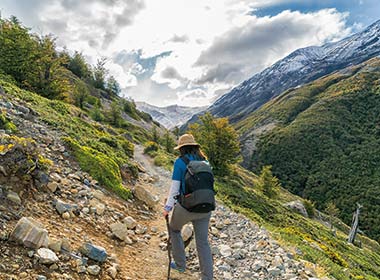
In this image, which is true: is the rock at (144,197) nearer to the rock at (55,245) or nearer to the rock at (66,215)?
the rock at (66,215)

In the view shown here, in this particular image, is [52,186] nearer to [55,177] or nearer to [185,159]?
[55,177]

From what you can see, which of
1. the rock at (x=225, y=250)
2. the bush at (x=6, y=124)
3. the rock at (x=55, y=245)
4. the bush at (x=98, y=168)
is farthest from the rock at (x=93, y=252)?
the bush at (x=6, y=124)

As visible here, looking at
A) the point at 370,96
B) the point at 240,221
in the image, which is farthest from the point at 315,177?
the point at 240,221

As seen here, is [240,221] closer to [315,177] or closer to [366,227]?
[366,227]

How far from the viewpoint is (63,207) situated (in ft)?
25.3

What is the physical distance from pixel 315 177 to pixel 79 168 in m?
148

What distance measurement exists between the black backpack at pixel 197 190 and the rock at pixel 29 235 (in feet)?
8.85

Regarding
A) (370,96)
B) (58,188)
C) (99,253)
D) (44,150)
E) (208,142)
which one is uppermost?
(370,96)

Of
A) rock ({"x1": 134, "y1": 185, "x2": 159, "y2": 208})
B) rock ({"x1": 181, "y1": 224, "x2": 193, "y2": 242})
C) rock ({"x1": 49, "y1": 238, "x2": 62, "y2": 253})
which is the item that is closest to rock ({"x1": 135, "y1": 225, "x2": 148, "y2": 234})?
rock ({"x1": 181, "y1": 224, "x2": 193, "y2": 242})

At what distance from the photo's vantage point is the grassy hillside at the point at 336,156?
396ft

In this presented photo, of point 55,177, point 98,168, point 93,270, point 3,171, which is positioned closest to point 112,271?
point 93,270

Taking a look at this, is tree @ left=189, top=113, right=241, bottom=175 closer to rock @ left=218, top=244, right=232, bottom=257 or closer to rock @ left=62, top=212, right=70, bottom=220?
rock @ left=218, top=244, right=232, bottom=257

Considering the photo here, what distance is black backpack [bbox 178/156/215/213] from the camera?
6.03m

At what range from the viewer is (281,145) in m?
177
